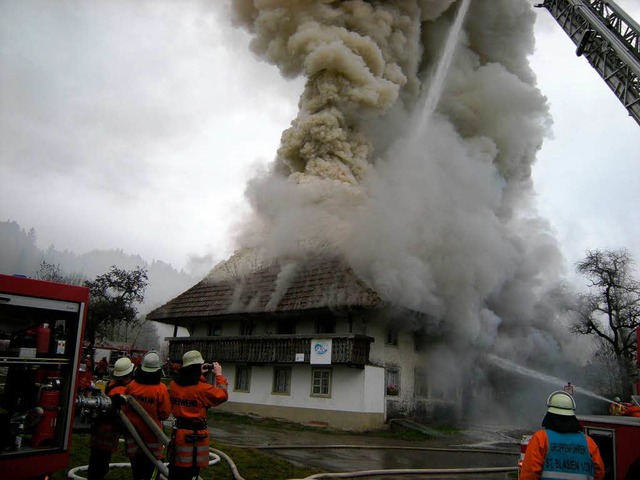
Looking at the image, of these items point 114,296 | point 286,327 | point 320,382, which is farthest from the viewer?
point 114,296

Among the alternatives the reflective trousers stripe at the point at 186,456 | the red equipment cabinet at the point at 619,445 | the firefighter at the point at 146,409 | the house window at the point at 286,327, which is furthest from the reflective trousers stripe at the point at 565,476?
the house window at the point at 286,327

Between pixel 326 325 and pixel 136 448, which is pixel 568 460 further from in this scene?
pixel 326 325

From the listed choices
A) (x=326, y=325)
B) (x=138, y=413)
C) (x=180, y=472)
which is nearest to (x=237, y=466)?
(x=138, y=413)

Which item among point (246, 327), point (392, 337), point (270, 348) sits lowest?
point (270, 348)

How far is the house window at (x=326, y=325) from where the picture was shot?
20438mm

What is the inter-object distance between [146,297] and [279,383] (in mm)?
31084

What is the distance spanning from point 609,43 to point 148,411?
18.9 m

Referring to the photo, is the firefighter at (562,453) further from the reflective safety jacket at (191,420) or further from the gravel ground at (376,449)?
the gravel ground at (376,449)

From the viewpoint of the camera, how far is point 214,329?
81.1 feet

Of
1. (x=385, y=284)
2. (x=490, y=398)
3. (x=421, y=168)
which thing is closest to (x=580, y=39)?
(x=421, y=168)

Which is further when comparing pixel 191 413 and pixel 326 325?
pixel 326 325

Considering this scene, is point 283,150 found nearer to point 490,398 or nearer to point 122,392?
point 490,398

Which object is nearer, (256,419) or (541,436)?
(541,436)

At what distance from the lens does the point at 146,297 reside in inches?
1921
